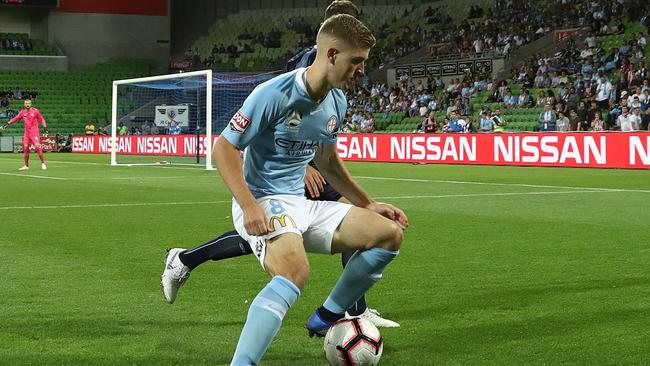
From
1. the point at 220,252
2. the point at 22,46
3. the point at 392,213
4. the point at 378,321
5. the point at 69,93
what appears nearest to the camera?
the point at 392,213

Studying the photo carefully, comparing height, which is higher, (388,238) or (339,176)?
(339,176)

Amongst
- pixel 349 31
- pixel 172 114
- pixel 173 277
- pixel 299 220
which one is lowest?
pixel 173 277

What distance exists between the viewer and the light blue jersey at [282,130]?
4.49m

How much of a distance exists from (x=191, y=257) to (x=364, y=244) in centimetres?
170

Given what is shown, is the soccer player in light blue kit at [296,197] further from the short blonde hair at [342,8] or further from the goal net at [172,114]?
the goal net at [172,114]

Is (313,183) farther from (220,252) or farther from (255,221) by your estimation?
(255,221)

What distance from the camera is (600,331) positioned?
5.48 metres

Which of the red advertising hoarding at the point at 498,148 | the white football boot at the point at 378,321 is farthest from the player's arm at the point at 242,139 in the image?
the red advertising hoarding at the point at 498,148

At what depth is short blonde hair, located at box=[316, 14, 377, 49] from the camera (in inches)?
172

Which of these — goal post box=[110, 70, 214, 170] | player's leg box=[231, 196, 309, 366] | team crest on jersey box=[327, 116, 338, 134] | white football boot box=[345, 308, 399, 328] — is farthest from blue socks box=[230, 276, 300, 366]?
goal post box=[110, 70, 214, 170]

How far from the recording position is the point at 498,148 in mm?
27000

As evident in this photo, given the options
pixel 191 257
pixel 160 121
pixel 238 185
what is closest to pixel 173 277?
pixel 191 257

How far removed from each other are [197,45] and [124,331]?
5560 centimetres

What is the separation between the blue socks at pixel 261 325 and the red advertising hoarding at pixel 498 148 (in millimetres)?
19891
